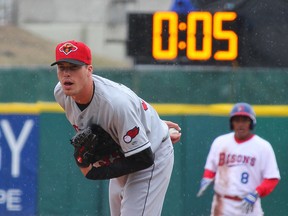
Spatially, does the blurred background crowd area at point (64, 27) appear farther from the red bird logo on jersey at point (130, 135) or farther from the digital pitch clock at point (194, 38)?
the red bird logo on jersey at point (130, 135)

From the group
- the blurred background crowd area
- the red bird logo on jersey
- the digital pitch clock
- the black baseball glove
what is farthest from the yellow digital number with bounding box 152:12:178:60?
the red bird logo on jersey

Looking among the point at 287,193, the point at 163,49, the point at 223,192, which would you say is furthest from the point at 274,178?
the point at 163,49

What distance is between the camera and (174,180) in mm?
8406

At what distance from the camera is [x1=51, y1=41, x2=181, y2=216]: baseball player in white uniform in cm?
451

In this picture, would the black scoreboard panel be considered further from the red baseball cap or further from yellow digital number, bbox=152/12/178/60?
the red baseball cap

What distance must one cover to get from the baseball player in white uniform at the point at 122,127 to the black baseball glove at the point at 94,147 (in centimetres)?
4

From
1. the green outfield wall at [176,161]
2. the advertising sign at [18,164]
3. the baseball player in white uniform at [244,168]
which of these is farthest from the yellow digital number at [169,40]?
the baseball player in white uniform at [244,168]

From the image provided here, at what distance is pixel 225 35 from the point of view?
9047 millimetres

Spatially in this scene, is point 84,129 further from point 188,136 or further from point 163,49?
point 163,49

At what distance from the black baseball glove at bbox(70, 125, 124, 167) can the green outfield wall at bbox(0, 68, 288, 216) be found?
356 cm

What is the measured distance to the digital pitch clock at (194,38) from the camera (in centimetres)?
904

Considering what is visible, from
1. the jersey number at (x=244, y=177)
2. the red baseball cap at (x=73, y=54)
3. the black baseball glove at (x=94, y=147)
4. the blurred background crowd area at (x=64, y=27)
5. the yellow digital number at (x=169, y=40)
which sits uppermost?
the blurred background crowd area at (x=64, y=27)

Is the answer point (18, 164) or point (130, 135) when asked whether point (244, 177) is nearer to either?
point (18, 164)

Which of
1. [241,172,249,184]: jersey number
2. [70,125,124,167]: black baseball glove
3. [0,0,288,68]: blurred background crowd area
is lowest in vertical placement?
[241,172,249,184]: jersey number
